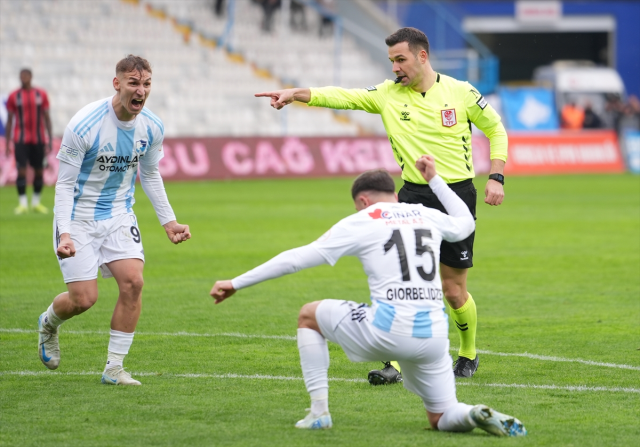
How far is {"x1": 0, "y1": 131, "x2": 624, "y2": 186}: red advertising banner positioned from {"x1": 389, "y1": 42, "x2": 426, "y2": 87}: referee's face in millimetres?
17545

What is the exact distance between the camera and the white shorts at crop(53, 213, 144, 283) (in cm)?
655

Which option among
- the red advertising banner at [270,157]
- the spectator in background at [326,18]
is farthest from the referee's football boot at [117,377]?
the spectator in background at [326,18]

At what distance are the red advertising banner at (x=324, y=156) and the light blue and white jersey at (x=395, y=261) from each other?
1911cm

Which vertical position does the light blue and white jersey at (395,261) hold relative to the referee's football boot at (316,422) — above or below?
above

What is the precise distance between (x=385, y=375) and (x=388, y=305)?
1.69 metres

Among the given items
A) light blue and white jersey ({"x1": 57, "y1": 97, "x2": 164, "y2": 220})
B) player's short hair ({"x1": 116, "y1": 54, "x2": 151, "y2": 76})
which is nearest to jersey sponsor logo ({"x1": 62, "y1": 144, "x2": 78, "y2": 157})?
light blue and white jersey ({"x1": 57, "y1": 97, "x2": 164, "y2": 220})

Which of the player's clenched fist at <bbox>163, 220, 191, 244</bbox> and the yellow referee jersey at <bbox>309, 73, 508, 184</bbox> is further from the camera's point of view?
the yellow referee jersey at <bbox>309, 73, 508, 184</bbox>

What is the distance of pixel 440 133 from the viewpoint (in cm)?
703

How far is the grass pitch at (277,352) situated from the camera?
17.9 feet

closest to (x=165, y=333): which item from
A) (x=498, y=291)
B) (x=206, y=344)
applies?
(x=206, y=344)

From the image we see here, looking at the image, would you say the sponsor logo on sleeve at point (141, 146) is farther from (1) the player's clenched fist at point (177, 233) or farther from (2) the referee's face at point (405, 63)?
(2) the referee's face at point (405, 63)

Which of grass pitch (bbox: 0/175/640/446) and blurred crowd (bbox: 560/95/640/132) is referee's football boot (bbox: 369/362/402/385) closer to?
grass pitch (bbox: 0/175/640/446)

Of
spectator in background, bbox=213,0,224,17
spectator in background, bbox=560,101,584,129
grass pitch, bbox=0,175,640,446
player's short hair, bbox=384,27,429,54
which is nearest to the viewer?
grass pitch, bbox=0,175,640,446

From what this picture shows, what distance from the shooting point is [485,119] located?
718 cm
